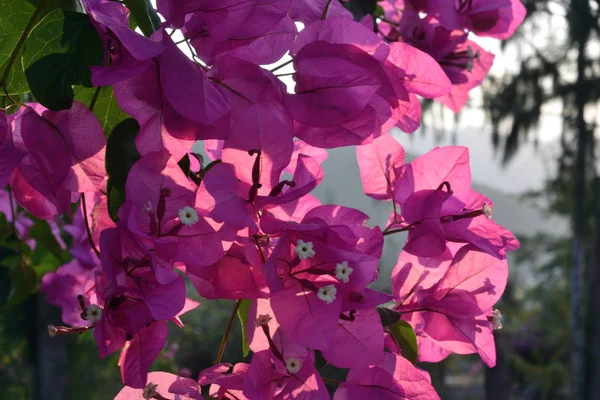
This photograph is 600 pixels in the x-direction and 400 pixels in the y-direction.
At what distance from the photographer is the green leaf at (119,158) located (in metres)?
0.36

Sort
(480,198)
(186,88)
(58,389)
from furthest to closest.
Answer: (58,389) → (480,198) → (186,88)

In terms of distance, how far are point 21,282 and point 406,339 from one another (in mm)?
504

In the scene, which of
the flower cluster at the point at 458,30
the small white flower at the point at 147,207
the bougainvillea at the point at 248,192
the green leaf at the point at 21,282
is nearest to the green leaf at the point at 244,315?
the bougainvillea at the point at 248,192

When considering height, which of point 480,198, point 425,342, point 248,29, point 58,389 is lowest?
point 58,389

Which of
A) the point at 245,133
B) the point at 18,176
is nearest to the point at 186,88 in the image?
the point at 245,133

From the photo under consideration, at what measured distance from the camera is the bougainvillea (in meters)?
0.34

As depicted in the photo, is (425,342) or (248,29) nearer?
(248,29)

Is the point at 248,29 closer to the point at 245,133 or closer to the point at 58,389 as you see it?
the point at 245,133

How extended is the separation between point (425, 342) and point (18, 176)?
1.01 ft

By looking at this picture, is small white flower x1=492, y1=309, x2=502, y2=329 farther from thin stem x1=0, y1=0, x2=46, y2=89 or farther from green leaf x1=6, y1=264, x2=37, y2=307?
green leaf x1=6, y1=264, x2=37, y2=307

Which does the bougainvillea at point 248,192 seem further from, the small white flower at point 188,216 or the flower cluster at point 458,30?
the flower cluster at point 458,30

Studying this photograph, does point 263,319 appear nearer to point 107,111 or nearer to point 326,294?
point 326,294

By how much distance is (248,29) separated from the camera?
382 mm

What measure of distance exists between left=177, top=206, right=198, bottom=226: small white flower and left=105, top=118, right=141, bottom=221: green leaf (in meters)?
0.04
